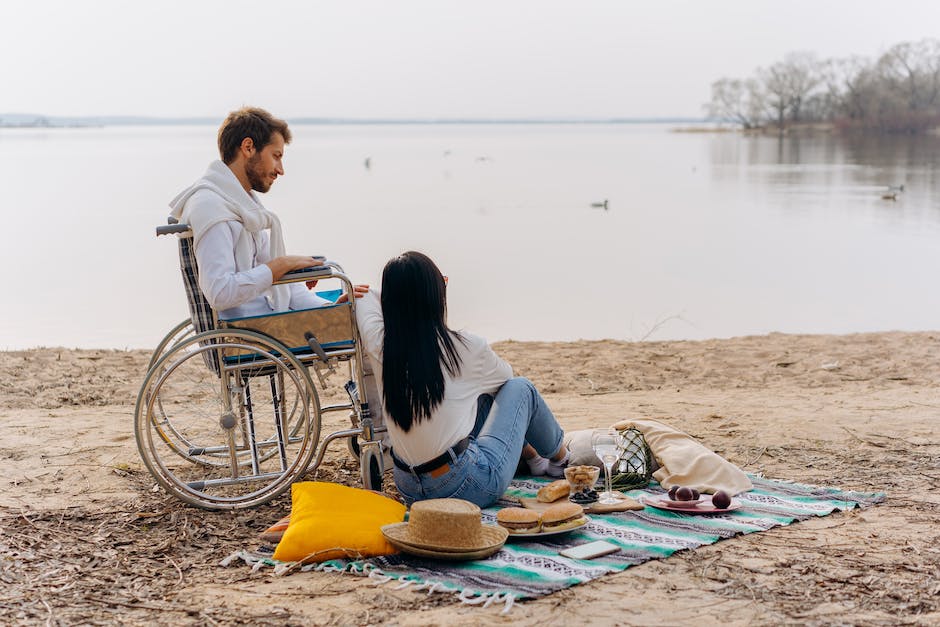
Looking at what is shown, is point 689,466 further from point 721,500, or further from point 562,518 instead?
point 562,518

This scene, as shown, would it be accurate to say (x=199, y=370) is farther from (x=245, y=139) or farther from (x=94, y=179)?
(x=94, y=179)

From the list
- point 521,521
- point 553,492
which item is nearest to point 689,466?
point 553,492

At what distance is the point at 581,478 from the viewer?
12.2 ft

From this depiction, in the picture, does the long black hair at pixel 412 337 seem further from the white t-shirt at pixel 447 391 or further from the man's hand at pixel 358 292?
the man's hand at pixel 358 292

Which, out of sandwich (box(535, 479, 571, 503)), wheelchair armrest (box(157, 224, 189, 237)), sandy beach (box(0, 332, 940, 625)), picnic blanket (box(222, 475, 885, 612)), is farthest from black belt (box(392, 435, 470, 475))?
wheelchair armrest (box(157, 224, 189, 237))

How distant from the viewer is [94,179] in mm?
32656

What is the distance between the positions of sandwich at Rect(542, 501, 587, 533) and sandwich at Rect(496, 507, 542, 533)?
3 cm

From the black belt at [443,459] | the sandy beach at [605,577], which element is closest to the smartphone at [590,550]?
the sandy beach at [605,577]

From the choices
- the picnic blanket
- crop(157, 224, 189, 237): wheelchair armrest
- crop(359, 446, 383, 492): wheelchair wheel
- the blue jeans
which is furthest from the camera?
crop(359, 446, 383, 492): wheelchair wheel

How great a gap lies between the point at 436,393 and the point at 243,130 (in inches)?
53.0

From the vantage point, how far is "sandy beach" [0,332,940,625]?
2.73m

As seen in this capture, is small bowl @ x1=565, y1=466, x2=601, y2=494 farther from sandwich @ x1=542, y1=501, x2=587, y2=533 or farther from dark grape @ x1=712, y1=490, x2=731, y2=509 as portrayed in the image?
dark grape @ x1=712, y1=490, x2=731, y2=509

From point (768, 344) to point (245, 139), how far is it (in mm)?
4980

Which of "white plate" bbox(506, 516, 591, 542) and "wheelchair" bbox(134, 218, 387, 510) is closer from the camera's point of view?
"white plate" bbox(506, 516, 591, 542)
